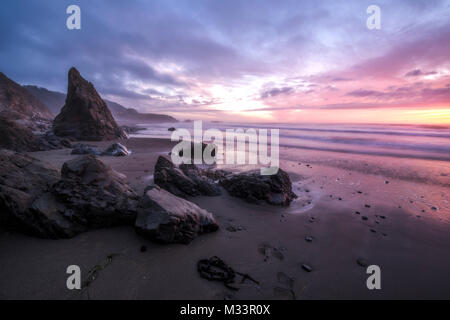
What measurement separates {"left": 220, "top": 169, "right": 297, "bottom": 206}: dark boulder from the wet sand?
0.84 feet

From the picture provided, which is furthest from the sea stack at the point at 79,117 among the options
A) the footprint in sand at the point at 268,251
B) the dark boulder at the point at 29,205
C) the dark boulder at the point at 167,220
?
the footprint in sand at the point at 268,251

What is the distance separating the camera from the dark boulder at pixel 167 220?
294 cm

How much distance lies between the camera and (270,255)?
3.15 meters

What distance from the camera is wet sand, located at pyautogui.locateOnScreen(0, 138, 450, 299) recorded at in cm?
237

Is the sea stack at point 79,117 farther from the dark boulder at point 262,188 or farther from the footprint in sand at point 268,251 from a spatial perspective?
the footprint in sand at point 268,251

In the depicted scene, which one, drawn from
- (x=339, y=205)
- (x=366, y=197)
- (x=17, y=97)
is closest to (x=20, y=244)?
(x=339, y=205)

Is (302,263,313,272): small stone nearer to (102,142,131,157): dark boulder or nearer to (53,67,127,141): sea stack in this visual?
(102,142,131,157): dark boulder

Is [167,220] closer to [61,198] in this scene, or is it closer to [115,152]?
[61,198]

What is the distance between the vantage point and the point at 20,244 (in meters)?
2.64

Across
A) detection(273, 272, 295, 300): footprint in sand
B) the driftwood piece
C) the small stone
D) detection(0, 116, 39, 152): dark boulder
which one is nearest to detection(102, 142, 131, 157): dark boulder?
detection(0, 116, 39, 152): dark boulder

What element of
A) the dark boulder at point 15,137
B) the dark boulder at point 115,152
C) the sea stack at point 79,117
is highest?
the sea stack at point 79,117

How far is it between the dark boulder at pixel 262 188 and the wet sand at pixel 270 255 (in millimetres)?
257

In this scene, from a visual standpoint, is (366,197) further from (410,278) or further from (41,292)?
(41,292)
